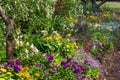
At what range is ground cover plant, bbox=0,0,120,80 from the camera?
329 inches

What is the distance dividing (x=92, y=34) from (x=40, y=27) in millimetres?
2845

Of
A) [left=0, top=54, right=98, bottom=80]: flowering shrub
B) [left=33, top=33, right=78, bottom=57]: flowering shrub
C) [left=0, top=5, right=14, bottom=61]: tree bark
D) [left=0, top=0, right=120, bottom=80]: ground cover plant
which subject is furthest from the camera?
[left=33, top=33, right=78, bottom=57]: flowering shrub

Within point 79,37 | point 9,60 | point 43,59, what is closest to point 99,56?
point 79,37

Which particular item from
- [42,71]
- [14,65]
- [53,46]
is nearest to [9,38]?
[14,65]

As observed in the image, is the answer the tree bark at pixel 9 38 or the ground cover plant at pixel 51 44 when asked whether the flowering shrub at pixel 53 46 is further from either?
the tree bark at pixel 9 38

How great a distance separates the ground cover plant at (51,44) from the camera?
837cm

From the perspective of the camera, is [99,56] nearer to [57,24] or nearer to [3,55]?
[57,24]

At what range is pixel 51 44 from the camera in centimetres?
1072

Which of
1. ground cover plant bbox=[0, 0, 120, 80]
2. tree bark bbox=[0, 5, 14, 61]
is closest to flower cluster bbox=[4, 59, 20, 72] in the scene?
ground cover plant bbox=[0, 0, 120, 80]

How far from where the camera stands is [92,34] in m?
14.9

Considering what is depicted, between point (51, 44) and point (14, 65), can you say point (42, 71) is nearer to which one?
point (14, 65)

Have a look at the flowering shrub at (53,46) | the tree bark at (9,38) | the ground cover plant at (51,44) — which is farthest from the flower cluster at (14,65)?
the flowering shrub at (53,46)

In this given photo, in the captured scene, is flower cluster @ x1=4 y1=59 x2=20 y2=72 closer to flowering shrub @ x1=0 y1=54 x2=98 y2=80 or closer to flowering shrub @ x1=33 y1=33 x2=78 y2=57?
flowering shrub @ x1=0 y1=54 x2=98 y2=80

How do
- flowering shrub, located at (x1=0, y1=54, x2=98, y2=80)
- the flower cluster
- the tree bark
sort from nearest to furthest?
flowering shrub, located at (x1=0, y1=54, x2=98, y2=80), the flower cluster, the tree bark
